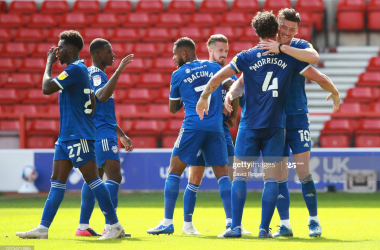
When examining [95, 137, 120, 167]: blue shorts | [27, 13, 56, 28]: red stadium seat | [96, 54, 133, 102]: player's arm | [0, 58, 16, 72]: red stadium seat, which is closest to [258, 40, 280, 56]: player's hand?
[96, 54, 133, 102]: player's arm

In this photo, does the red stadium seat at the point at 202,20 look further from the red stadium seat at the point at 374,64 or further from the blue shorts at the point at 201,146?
the blue shorts at the point at 201,146

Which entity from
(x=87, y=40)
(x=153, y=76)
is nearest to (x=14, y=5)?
(x=87, y=40)

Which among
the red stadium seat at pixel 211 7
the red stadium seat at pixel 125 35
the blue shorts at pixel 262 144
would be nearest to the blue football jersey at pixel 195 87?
the blue shorts at pixel 262 144

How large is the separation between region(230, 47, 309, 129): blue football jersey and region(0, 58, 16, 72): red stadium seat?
11200 mm

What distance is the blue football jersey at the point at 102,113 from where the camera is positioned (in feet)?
18.9

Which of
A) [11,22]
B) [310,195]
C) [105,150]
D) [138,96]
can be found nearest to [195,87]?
[105,150]

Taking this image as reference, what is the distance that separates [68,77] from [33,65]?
10.3 meters

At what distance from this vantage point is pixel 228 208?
5.82 metres

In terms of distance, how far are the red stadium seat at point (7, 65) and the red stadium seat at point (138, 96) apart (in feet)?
11.7

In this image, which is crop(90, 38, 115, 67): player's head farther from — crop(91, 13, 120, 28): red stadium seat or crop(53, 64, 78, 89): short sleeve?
crop(91, 13, 120, 28): red stadium seat

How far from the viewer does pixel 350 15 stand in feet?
51.6

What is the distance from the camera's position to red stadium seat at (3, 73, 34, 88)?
14359mm

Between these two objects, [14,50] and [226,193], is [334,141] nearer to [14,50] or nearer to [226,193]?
[226,193]

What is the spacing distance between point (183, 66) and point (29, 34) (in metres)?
11.3
